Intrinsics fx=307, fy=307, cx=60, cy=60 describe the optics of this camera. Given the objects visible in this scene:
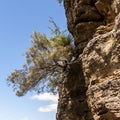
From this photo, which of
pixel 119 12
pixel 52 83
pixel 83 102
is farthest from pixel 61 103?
pixel 119 12

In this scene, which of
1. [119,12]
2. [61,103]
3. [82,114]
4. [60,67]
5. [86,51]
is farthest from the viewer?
[60,67]

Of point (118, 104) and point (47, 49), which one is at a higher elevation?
point (47, 49)

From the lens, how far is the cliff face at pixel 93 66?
1130 cm

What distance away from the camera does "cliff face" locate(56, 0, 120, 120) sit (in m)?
11.3

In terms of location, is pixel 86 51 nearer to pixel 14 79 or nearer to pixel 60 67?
pixel 60 67

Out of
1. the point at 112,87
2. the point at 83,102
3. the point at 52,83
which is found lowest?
the point at 112,87

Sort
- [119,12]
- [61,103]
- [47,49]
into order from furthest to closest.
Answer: [47,49] < [61,103] < [119,12]

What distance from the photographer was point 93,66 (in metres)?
12.7

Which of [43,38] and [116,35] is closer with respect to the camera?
[116,35]

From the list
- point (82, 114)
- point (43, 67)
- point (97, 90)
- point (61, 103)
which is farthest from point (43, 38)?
point (97, 90)

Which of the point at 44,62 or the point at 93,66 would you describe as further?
the point at 44,62

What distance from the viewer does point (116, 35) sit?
1127 cm

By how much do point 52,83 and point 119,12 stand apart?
48.5 ft

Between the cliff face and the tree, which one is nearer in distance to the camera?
the cliff face
